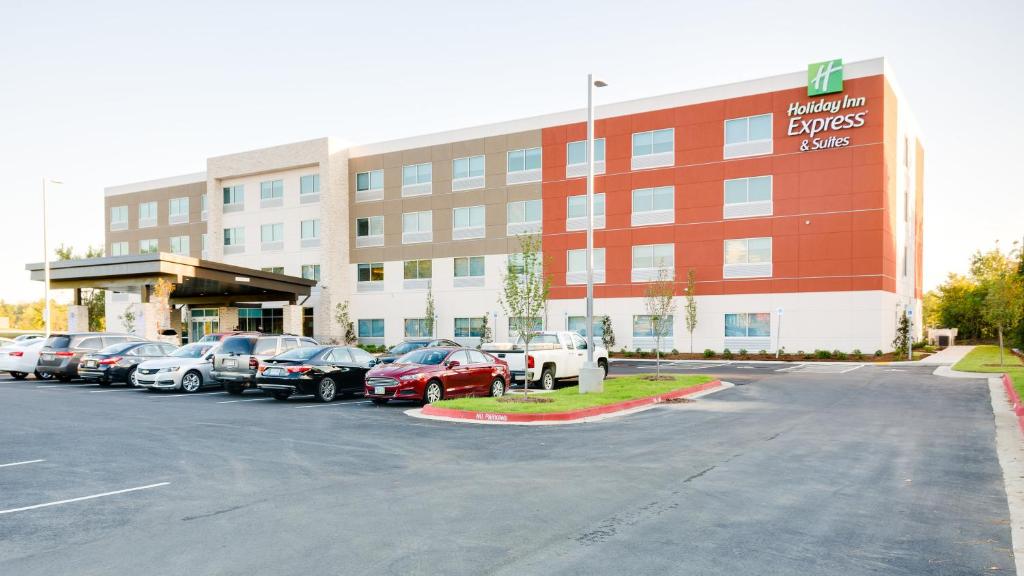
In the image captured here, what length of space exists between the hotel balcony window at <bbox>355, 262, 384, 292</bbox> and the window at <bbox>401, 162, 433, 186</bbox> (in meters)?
6.52

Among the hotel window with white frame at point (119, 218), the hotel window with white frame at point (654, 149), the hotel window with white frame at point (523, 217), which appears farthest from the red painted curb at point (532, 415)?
the hotel window with white frame at point (119, 218)

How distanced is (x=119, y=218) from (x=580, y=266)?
46.4 metres

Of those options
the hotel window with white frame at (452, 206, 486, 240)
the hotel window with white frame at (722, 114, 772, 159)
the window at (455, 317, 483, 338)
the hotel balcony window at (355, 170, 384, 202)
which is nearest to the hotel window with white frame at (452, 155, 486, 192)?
the hotel window with white frame at (452, 206, 486, 240)

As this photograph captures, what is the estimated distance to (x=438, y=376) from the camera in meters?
18.6

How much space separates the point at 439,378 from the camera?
736 inches

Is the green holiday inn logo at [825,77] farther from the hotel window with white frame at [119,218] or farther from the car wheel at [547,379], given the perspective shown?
the hotel window with white frame at [119,218]

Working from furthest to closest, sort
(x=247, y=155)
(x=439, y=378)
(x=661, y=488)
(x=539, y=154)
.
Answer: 1. (x=247, y=155)
2. (x=539, y=154)
3. (x=439, y=378)
4. (x=661, y=488)

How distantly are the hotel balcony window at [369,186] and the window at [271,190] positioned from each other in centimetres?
614

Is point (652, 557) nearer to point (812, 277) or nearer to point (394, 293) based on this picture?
point (812, 277)

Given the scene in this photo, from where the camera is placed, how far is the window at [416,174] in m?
52.8

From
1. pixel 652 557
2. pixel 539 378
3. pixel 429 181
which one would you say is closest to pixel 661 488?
pixel 652 557

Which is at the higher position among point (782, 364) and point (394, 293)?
point (394, 293)

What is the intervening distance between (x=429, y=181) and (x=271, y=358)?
33.8 meters

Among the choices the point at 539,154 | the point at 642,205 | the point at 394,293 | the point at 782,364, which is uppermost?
the point at 539,154
